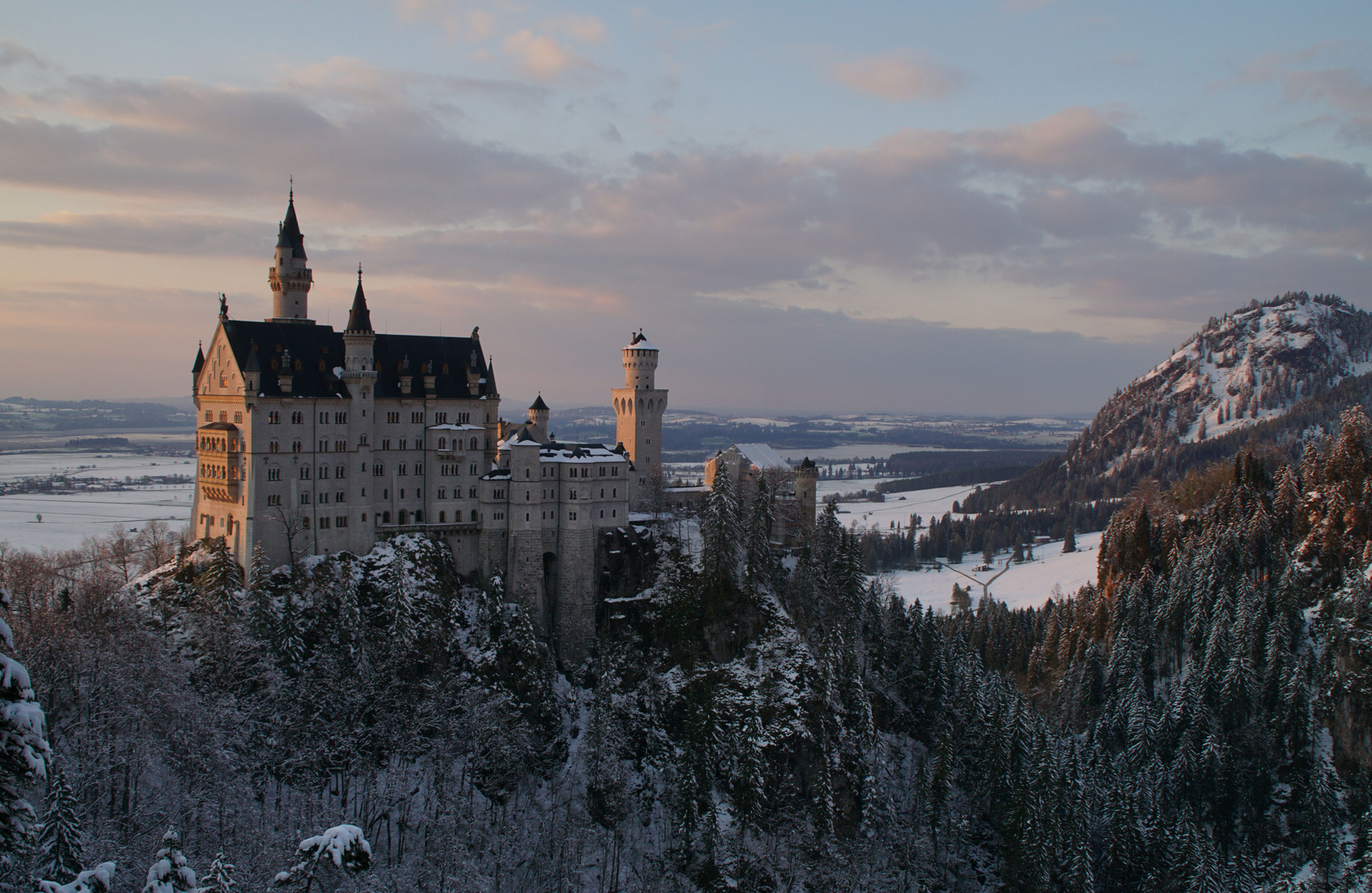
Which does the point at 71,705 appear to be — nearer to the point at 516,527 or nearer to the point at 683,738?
the point at 516,527

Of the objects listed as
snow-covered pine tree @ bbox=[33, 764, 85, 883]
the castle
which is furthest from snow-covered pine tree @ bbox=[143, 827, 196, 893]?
the castle

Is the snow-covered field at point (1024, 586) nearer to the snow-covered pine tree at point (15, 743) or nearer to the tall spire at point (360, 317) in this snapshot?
the tall spire at point (360, 317)

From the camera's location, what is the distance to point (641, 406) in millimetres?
108938

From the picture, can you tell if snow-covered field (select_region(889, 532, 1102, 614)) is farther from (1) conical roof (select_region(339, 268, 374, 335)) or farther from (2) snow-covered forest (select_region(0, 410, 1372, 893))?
(1) conical roof (select_region(339, 268, 374, 335))

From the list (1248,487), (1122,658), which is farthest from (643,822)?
(1248,487)

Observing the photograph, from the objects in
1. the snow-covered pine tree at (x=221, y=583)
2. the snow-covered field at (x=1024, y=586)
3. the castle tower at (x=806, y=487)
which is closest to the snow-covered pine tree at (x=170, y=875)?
the snow-covered pine tree at (x=221, y=583)

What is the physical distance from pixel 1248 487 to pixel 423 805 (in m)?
109

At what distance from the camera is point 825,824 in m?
80.4

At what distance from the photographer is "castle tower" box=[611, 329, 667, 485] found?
358 ft

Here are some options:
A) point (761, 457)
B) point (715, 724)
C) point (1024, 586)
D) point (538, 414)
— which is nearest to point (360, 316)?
point (538, 414)

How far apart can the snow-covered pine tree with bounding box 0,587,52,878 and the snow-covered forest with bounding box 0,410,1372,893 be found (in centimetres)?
2161

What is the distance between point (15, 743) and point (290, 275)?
7385 centimetres

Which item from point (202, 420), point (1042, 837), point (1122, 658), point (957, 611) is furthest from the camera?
point (957, 611)

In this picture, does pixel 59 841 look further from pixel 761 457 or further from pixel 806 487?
pixel 761 457
